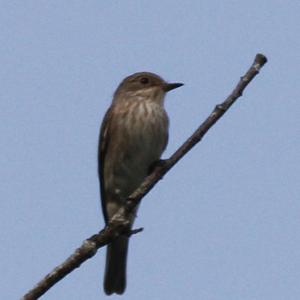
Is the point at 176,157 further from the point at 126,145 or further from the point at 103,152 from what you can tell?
the point at 103,152

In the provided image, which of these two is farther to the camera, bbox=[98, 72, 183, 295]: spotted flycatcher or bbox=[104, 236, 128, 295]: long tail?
bbox=[104, 236, 128, 295]: long tail

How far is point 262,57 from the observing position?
4.97m

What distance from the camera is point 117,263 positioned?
9.57m

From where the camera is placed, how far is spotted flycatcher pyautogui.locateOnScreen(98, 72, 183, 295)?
28.0ft

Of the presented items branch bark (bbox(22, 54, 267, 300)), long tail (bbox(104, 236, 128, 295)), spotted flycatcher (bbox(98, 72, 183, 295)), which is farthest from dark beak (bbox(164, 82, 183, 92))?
branch bark (bbox(22, 54, 267, 300))

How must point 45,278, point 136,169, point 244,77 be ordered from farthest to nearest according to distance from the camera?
1. point 136,169
2. point 244,77
3. point 45,278

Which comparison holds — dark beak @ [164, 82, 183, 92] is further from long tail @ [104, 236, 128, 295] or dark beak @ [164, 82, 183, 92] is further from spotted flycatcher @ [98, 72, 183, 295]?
long tail @ [104, 236, 128, 295]

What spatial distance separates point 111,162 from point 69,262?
183 inches

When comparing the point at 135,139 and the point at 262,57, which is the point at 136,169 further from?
the point at 262,57

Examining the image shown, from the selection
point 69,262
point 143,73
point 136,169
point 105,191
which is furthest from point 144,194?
point 143,73

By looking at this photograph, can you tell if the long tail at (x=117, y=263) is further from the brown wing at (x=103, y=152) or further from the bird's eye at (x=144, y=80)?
the bird's eye at (x=144, y=80)

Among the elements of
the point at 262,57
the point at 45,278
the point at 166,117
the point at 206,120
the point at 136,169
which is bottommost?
the point at 45,278

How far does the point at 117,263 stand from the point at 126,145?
1704 millimetres

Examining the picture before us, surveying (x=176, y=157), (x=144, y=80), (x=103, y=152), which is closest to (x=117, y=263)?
(x=103, y=152)
